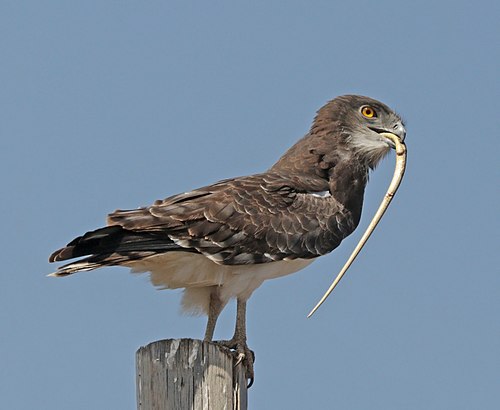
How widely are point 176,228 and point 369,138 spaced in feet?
9.38

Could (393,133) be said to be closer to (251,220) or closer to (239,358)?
(251,220)

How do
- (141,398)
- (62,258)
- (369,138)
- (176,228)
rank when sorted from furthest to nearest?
1. (369,138)
2. (176,228)
3. (62,258)
4. (141,398)

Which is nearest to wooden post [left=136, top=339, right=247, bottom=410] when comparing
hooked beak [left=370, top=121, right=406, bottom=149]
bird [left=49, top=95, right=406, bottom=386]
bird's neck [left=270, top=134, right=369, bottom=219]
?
bird [left=49, top=95, right=406, bottom=386]

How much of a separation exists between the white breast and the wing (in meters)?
0.11

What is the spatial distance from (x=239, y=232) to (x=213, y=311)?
0.68 m

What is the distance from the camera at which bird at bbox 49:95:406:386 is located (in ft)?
28.0

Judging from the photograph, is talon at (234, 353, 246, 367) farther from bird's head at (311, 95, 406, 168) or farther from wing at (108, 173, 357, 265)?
bird's head at (311, 95, 406, 168)

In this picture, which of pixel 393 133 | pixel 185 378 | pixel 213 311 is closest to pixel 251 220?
pixel 213 311

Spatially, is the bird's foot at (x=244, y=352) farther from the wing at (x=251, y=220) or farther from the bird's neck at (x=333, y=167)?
the bird's neck at (x=333, y=167)

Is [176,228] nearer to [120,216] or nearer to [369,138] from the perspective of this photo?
[120,216]

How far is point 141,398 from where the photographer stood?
6629 mm

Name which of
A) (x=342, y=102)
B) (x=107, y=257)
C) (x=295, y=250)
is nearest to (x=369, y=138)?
(x=342, y=102)

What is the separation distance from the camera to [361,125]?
36.2 ft

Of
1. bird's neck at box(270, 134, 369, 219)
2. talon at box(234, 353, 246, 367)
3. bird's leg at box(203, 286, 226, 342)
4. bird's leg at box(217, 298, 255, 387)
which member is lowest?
talon at box(234, 353, 246, 367)
